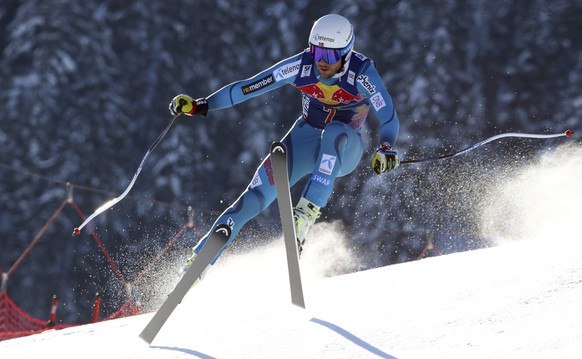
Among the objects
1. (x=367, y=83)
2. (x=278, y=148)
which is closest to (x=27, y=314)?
(x=367, y=83)

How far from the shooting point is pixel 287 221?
4.87 m

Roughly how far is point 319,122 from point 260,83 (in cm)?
42

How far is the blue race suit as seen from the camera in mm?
5352

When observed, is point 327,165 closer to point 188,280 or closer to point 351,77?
point 351,77

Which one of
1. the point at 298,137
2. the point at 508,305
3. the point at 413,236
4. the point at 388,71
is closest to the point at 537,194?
the point at 413,236

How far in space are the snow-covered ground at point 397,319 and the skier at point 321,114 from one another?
491 millimetres

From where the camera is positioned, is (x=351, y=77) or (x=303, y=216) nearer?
(x=303, y=216)

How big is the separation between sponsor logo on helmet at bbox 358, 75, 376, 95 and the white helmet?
0.52ft

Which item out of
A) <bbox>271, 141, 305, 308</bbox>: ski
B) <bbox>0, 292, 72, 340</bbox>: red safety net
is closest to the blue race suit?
<bbox>271, 141, 305, 308</bbox>: ski

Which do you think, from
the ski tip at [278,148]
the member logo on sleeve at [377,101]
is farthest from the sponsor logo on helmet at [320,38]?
the ski tip at [278,148]

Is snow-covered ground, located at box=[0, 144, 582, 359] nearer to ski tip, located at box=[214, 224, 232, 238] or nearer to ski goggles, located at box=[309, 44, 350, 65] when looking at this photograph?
ski tip, located at box=[214, 224, 232, 238]

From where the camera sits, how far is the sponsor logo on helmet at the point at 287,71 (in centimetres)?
562

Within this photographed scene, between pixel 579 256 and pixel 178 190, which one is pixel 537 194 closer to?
pixel 178 190

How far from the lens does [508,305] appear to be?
413 centimetres
